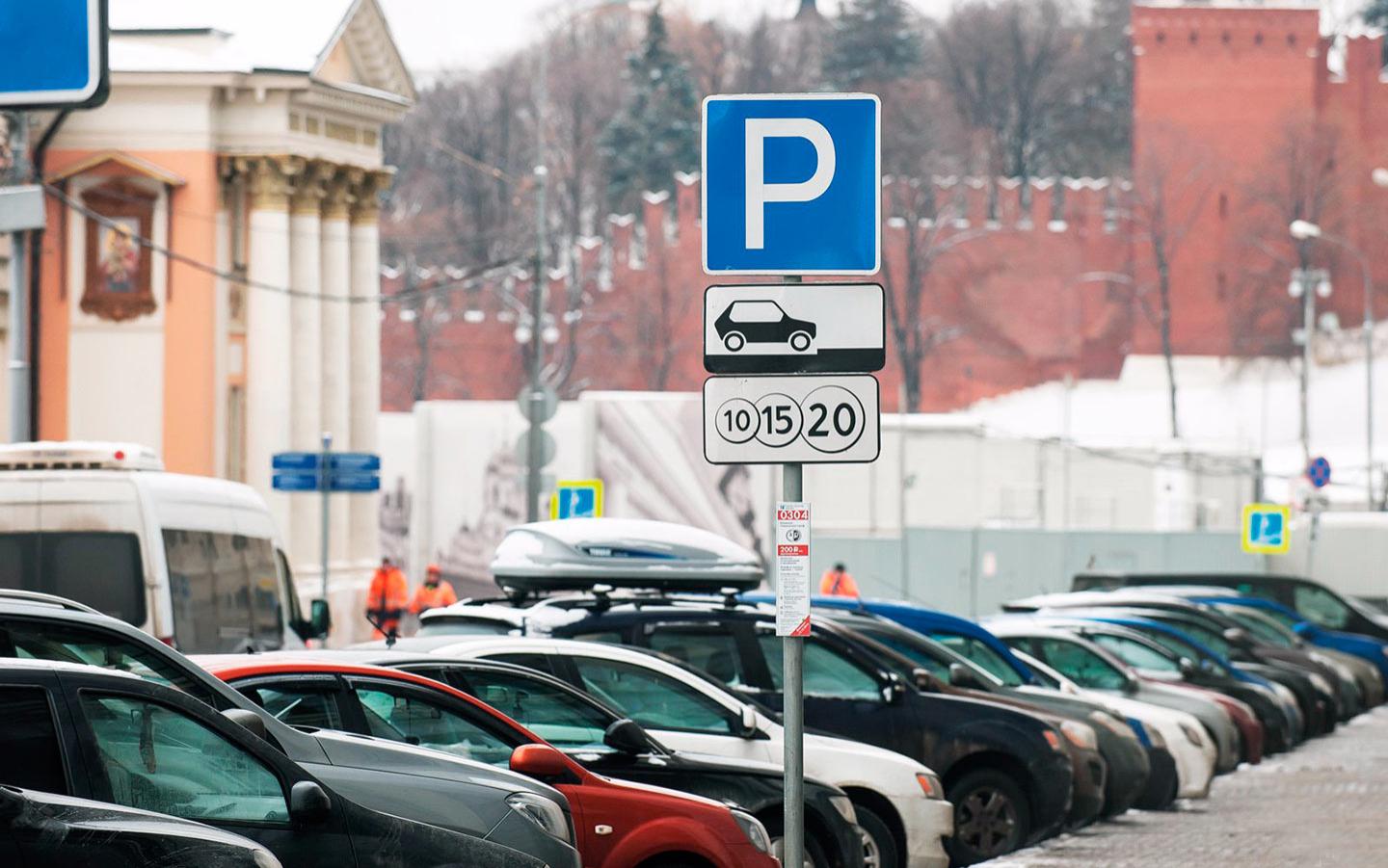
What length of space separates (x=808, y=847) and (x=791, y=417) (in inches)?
157

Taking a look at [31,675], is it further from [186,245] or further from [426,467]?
[426,467]

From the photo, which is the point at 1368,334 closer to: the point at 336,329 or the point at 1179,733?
the point at 336,329

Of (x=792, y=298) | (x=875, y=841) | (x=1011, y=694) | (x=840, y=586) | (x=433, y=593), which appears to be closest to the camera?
(x=792, y=298)

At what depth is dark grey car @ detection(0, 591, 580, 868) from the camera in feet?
29.7

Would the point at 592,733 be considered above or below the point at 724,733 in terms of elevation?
above

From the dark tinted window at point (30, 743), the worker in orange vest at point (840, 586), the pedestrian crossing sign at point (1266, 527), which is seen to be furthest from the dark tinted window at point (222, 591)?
the pedestrian crossing sign at point (1266, 527)

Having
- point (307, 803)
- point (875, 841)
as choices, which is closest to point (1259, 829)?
point (875, 841)

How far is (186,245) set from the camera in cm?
3650

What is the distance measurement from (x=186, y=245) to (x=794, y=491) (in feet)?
93.1

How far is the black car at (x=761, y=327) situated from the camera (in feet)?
30.0

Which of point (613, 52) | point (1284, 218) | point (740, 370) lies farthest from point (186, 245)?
point (613, 52)

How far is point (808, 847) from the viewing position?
12.5 metres

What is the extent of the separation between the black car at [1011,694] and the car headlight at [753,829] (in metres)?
4.49

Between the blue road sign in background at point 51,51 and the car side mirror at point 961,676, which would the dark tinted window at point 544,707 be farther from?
the car side mirror at point 961,676
